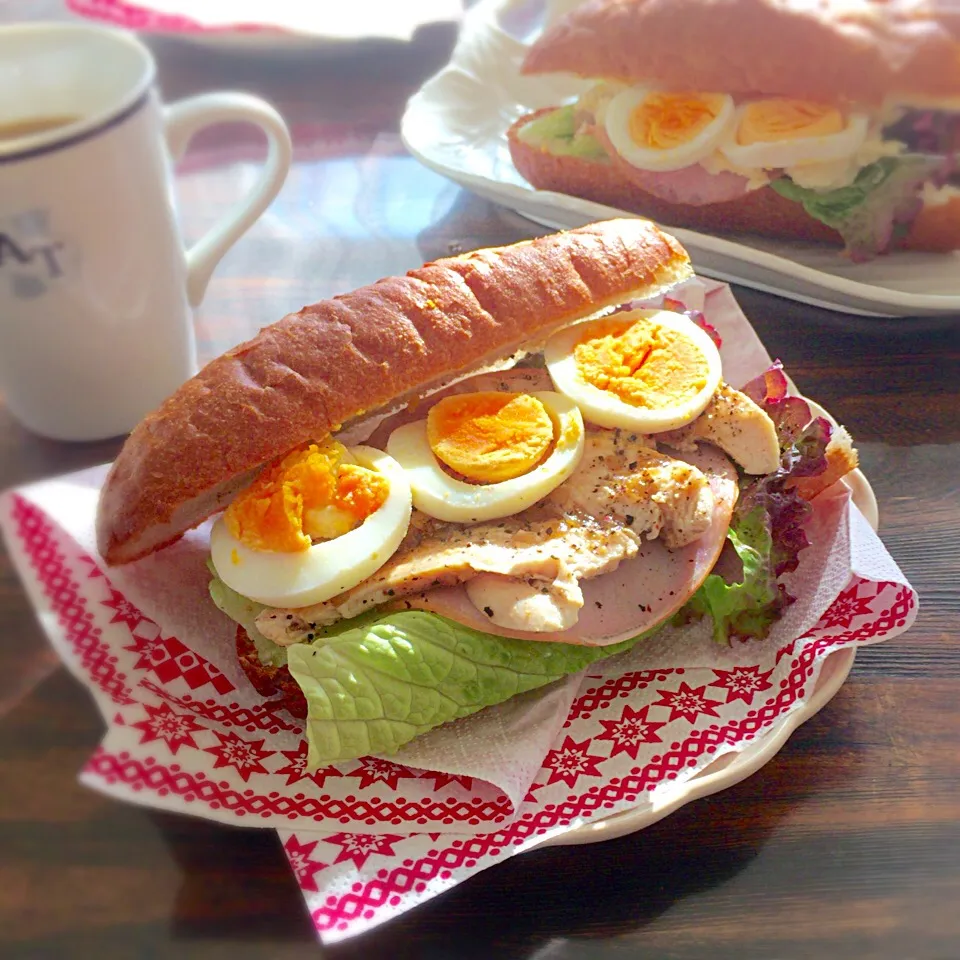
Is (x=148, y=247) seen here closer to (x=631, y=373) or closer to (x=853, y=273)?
(x=631, y=373)

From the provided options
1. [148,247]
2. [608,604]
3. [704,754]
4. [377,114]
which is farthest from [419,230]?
[704,754]

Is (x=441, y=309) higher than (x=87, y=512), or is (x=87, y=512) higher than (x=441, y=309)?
(x=441, y=309)

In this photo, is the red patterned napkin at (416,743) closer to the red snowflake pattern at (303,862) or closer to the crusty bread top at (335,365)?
the red snowflake pattern at (303,862)

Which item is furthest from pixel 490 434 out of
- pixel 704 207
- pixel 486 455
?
pixel 704 207

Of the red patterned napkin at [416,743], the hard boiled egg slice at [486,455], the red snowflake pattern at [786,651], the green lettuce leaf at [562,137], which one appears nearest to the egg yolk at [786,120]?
the green lettuce leaf at [562,137]

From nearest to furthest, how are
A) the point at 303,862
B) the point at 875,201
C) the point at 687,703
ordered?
the point at 303,862 < the point at 687,703 < the point at 875,201

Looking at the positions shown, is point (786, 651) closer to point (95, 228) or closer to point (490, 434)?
point (490, 434)
